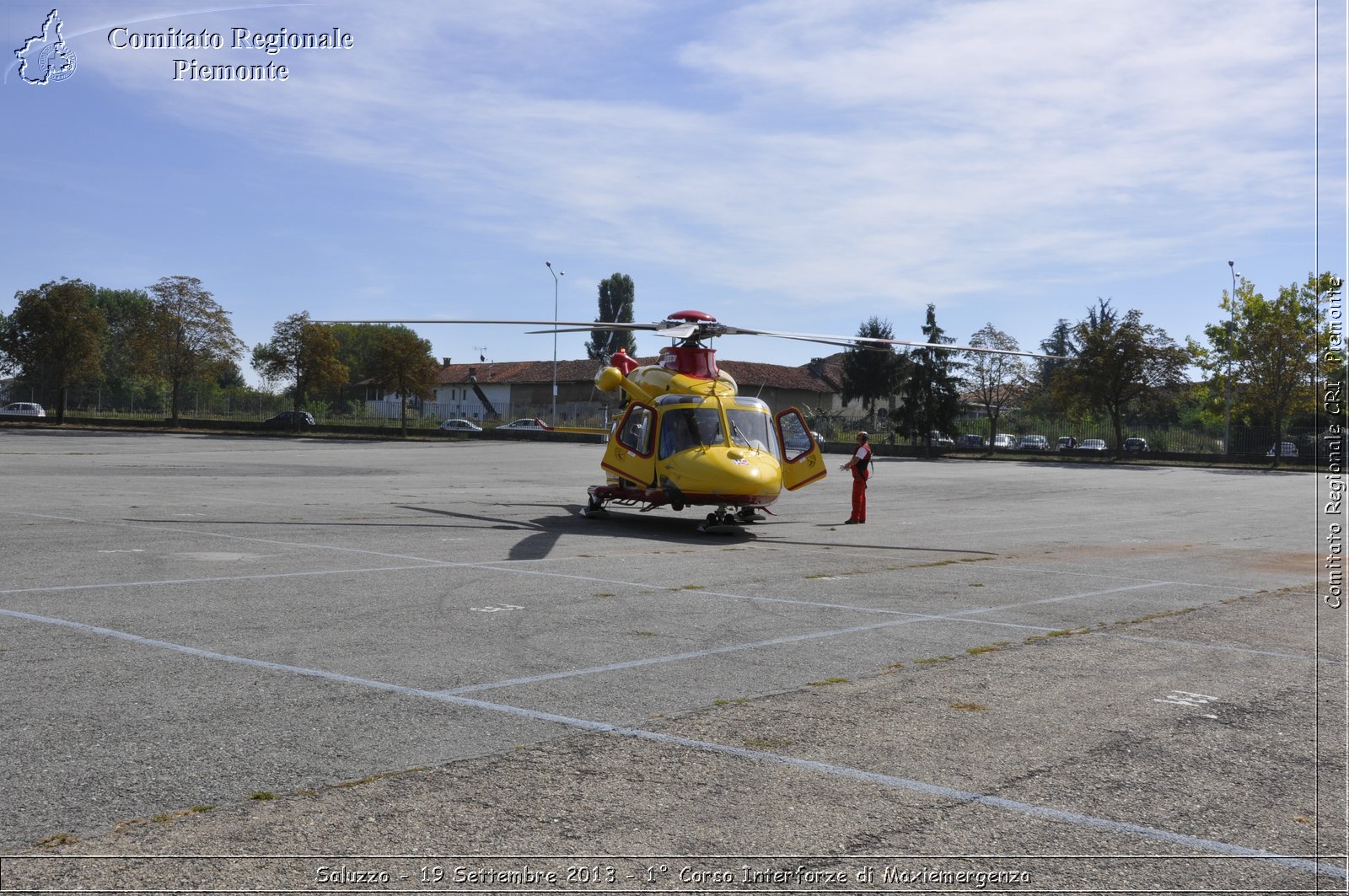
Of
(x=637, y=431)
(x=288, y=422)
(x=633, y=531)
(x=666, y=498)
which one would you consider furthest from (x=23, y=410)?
(x=666, y=498)

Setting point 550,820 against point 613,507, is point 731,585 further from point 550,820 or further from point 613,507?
point 613,507

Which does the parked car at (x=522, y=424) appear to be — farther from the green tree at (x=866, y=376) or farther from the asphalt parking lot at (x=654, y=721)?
the asphalt parking lot at (x=654, y=721)

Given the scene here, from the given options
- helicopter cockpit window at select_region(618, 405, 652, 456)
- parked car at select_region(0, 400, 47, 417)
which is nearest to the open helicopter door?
helicopter cockpit window at select_region(618, 405, 652, 456)

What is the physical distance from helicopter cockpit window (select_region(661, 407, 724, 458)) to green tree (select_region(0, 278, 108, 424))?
196 ft

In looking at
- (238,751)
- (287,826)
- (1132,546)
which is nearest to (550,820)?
(287,826)

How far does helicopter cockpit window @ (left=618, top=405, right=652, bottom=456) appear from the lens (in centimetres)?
1916

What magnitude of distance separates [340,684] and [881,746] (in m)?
3.21

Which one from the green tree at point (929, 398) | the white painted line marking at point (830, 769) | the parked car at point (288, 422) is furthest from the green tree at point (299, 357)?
the white painted line marking at point (830, 769)

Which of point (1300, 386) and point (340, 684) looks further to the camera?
point (1300, 386)

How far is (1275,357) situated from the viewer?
59.8 m

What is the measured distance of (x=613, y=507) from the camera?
23.8 m

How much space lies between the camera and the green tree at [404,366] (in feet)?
234

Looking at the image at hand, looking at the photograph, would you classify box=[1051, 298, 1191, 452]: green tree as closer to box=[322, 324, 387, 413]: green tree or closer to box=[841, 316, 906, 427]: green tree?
box=[841, 316, 906, 427]: green tree

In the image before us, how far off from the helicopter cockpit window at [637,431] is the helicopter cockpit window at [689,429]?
35 cm
